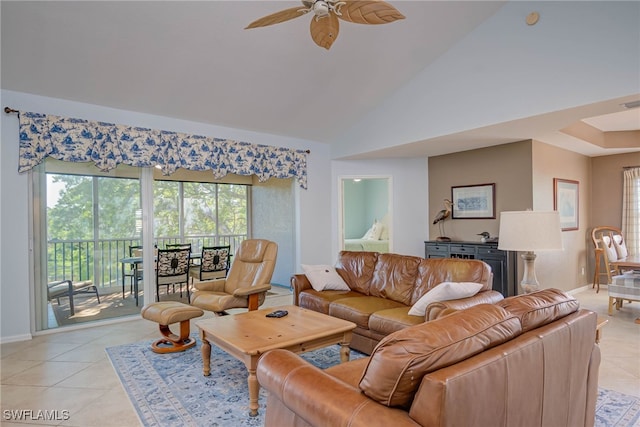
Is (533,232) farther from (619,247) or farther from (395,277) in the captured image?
(619,247)

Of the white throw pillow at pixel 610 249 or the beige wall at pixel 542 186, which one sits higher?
the beige wall at pixel 542 186

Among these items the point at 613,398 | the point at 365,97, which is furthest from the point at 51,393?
the point at 365,97

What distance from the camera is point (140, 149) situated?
4430 millimetres

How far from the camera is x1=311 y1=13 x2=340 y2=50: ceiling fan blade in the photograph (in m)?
2.40

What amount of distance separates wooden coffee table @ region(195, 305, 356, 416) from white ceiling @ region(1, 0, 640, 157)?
2.73m

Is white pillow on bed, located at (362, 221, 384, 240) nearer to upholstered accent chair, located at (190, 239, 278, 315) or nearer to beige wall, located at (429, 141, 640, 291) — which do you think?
beige wall, located at (429, 141, 640, 291)

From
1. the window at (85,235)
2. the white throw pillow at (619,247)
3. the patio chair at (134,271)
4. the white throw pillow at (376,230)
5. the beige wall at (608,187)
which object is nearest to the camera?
the window at (85,235)

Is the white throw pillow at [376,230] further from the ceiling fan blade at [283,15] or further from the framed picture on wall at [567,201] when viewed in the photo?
the ceiling fan blade at [283,15]

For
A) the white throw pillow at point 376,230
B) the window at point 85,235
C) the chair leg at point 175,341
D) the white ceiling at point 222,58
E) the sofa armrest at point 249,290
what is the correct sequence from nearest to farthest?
the white ceiling at point 222,58 < the chair leg at point 175,341 < the sofa armrest at point 249,290 < the window at point 85,235 < the white throw pillow at point 376,230

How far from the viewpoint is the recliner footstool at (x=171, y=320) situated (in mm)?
3215

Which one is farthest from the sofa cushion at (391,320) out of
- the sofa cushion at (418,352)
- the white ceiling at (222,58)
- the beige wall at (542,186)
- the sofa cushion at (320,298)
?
the beige wall at (542,186)

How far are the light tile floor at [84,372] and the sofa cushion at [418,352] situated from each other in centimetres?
180

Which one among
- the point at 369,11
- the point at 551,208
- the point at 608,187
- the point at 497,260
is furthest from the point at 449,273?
the point at 608,187

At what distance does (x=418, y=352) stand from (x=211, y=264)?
5.01 meters
